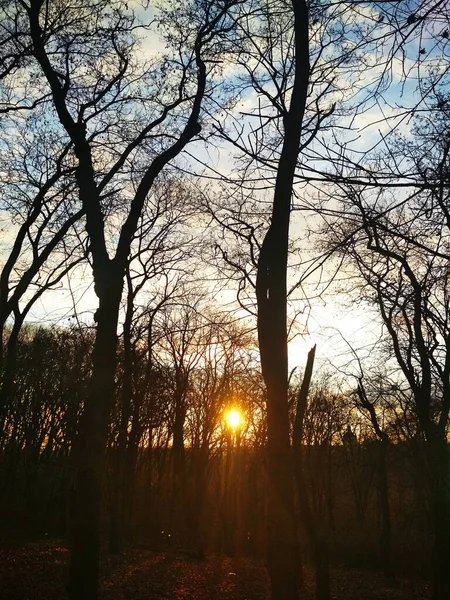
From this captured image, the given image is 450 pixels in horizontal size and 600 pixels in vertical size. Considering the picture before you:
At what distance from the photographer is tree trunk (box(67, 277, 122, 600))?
695 centimetres

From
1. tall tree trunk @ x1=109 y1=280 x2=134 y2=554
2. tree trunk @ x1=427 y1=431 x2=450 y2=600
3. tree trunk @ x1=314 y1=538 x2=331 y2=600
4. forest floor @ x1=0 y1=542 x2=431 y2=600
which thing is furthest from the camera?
tall tree trunk @ x1=109 y1=280 x2=134 y2=554

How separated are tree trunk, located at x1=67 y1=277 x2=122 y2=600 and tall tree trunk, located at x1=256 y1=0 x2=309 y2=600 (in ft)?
7.94

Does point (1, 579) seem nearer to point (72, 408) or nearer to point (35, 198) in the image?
point (35, 198)

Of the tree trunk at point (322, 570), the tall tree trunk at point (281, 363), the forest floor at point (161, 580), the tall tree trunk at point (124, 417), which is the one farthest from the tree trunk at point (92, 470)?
the tall tree trunk at point (124, 417)

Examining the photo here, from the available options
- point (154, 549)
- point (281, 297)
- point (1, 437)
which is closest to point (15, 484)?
point (1, 437)

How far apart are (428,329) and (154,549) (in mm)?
15566

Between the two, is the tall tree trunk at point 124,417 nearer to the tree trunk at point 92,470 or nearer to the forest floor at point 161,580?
the forest floor at point 161,580

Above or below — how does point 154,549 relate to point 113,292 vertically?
below

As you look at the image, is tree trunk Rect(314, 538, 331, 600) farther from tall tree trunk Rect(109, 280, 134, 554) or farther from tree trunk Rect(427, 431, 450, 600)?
tall tree trunk Rect(109, 280, 134, 554)

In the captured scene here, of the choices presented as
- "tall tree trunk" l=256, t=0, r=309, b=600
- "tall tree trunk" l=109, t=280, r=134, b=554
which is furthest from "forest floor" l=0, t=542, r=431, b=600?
"tall tree trunk" l=256, t=0, r=309, b=600

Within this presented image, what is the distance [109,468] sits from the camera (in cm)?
2736

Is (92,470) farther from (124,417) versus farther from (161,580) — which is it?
(124,417)

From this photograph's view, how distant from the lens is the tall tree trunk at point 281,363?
6.22 meters

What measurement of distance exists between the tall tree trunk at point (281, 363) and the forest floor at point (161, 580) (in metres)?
6.12
